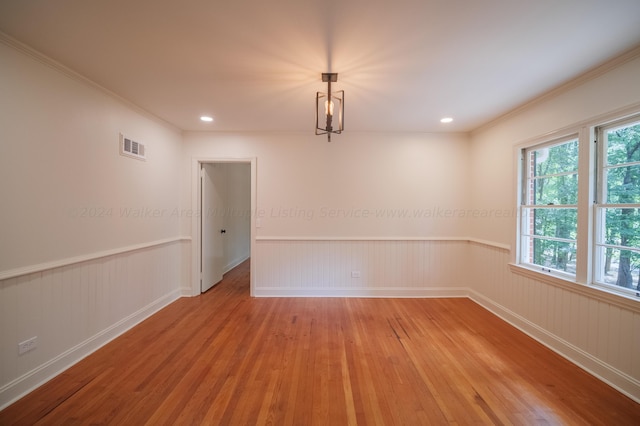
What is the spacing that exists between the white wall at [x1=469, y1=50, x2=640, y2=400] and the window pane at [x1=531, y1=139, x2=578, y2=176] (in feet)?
0.65

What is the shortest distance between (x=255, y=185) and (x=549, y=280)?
3.75 metres

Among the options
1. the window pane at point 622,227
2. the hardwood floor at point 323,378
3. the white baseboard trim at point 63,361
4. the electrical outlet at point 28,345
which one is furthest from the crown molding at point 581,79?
the white baseboard trim at point 63,361

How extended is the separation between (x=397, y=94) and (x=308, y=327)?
8.97 ft

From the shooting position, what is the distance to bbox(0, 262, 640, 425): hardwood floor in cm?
163

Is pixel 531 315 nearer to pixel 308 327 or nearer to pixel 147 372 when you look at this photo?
pixel 308 327

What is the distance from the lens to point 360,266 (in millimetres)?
3811

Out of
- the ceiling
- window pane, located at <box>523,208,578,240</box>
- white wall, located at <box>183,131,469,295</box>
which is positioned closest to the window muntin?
window pane, located at <box>523,208,578,240</box>

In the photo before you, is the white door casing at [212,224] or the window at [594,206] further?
the white door casing at [212,224]

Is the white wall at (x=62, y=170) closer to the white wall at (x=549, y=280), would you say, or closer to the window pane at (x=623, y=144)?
the white wall at (x=549, y=280)

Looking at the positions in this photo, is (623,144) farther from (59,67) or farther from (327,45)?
(59,67)

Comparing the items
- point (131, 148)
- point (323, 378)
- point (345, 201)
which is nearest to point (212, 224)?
point (131, 148)

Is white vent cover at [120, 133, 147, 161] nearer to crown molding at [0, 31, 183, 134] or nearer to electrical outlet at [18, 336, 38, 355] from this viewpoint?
crown molding at [0, 31, 183, 134]

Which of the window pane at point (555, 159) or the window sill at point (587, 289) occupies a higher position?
the window pane at point (555, 159)

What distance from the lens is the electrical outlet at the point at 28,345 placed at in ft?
5.82
